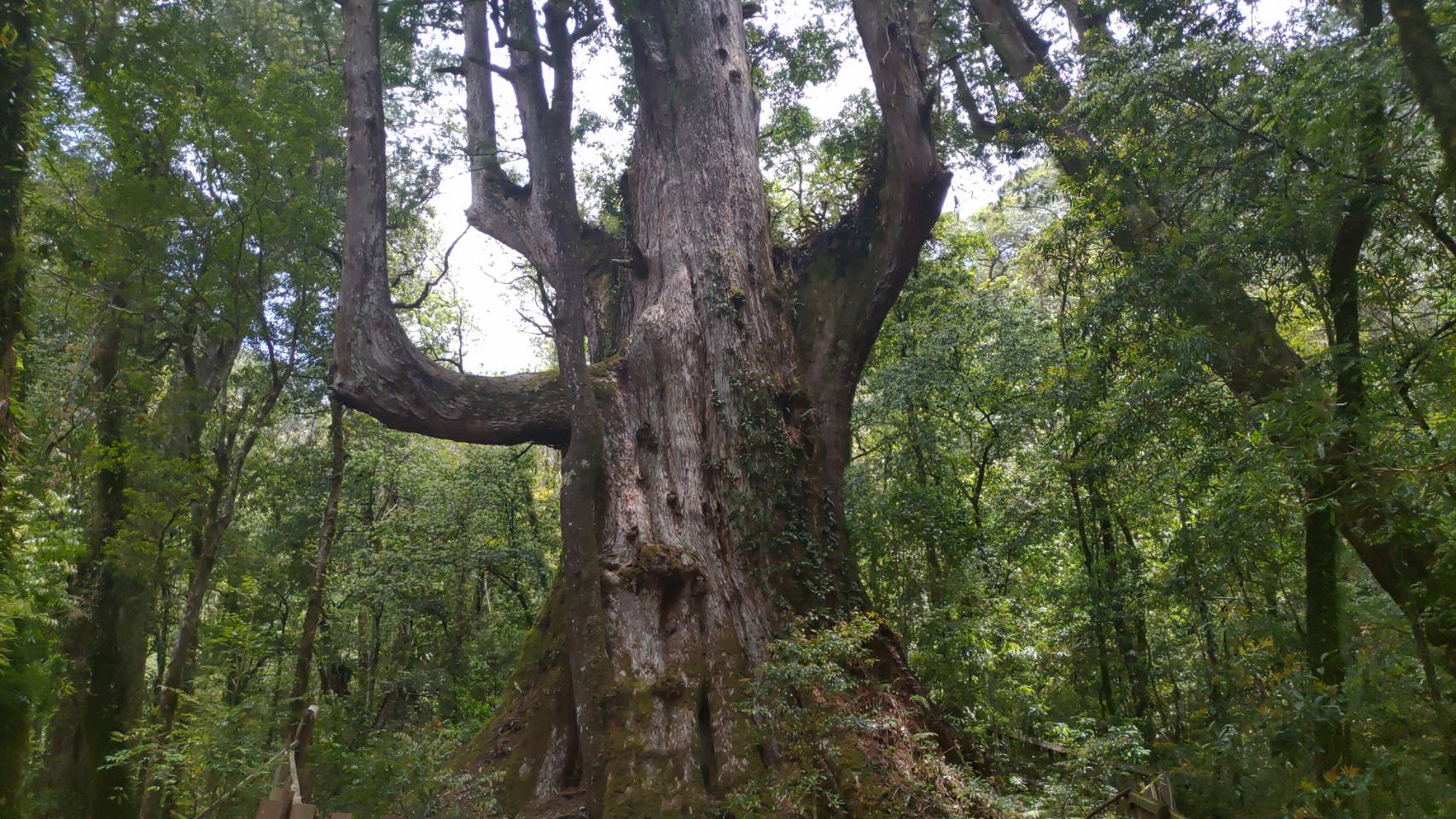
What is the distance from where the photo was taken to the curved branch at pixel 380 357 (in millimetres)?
6605

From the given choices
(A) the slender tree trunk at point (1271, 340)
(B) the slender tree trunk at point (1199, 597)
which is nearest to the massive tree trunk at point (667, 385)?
(A) the slender tree trunk at point (1271, 340)

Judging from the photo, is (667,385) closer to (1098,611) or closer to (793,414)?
(793,414)

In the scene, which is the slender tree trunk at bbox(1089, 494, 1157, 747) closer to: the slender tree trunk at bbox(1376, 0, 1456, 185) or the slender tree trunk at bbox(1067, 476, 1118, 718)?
the slender tree trunk at bbox(1067, 476, 1118, 718)

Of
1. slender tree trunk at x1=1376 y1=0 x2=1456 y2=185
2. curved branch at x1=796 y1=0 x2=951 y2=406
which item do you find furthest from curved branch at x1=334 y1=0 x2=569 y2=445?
slender tree trunk at x1=1376 y1=0 x2=1456 y2=185

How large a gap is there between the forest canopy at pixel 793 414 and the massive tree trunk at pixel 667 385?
46 mm

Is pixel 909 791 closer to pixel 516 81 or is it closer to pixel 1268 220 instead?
pixel 1268 220

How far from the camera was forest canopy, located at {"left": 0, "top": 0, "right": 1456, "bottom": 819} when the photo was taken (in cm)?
504

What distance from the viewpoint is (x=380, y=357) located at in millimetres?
6609

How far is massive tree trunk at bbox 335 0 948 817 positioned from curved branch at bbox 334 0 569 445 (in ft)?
0.07

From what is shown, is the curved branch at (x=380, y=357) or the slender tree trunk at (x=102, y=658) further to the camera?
the slender tree trunk at (x=102, y=658)

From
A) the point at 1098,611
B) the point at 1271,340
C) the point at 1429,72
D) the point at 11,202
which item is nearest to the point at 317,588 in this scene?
the point at 11,202

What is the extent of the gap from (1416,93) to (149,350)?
1361 cm

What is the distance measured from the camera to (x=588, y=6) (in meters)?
8.17

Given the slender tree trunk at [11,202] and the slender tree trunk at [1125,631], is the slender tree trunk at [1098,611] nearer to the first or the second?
the slender tree trunk at [1125,631]
